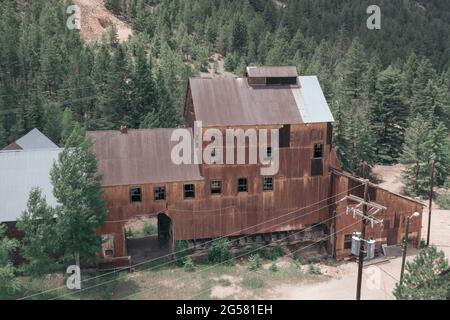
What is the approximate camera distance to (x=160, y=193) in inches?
1447

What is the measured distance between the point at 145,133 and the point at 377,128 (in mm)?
40749

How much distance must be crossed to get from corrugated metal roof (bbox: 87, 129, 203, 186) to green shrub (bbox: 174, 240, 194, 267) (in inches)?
191

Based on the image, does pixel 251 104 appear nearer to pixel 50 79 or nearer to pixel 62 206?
pixel 62 206

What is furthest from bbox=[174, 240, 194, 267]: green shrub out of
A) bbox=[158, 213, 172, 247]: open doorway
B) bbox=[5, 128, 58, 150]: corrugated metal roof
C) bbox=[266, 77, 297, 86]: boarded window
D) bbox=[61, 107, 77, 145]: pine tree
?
bbox=[61, 107, 77, 145]: pine tree

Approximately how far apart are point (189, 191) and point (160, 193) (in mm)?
2074

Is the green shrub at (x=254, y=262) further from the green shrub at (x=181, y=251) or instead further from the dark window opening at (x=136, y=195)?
the dark window opening at (x=136, y=195)

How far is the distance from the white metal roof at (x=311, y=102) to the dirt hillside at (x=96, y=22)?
3284 inches

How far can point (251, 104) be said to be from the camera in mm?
38406

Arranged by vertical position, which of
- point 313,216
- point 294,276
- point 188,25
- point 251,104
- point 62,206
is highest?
point 188,25

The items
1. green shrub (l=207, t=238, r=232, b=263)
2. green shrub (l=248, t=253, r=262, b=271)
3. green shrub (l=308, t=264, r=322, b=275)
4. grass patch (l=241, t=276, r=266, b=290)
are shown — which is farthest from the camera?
green shrub (l=207, t=238, r=232, b=263)

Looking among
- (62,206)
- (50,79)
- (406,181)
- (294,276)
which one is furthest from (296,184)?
(50,79)

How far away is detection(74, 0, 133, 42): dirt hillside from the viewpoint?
11853cm

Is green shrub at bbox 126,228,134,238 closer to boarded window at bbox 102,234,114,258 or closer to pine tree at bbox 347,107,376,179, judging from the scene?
boarded window at bbox 102,234,114,258

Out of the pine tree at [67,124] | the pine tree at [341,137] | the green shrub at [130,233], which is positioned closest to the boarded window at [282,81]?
the green shrub at [130,233]
